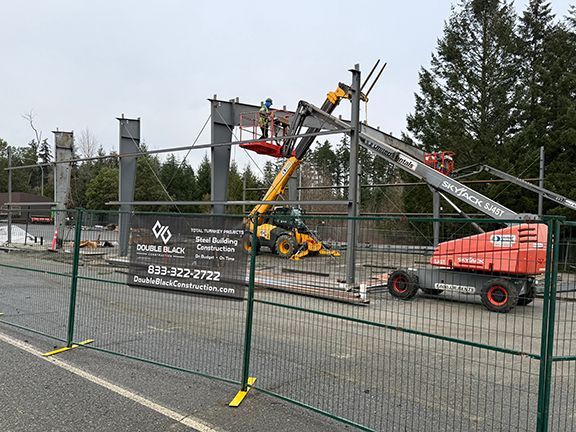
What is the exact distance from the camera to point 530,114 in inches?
1070

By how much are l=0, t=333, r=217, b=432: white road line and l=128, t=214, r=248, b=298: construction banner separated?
1215 mm

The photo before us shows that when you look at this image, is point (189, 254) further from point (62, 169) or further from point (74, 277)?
point (62, 169)

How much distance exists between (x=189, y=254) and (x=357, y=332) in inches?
110

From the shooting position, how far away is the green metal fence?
4.03 metres

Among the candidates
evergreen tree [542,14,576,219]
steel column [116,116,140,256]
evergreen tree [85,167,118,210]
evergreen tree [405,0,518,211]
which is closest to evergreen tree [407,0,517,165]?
evergreen tree [405,0,518,211]

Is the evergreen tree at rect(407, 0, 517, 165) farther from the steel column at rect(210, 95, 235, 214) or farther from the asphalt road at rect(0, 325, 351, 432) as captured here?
the asphalt road at rect(0, 325, 351, 432)

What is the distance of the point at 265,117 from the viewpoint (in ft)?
50.5

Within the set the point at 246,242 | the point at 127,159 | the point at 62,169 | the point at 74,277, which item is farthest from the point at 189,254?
the point at 62,169

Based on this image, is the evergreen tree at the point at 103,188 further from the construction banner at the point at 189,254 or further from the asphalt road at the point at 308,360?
the construction banner at the point at 189,254

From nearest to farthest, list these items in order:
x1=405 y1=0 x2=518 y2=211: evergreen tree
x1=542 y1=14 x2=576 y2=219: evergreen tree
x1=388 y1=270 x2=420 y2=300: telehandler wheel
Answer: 1. x1=388 y1=270 x2=420 y2=300: telehandler wheel
2. x1=542 y1=14 x2=576 y2=219: evergreen tree
3. x1=405 y1=0 x2=518 y2=211: evergreen tree

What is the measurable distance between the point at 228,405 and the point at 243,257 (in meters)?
1.52

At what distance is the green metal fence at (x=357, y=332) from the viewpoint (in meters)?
4.03

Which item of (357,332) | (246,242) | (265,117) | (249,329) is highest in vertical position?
(265,117)

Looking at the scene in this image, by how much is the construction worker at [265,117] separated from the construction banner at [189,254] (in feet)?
33.0
